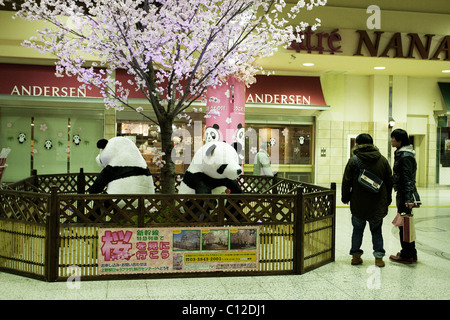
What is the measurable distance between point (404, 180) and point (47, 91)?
1079 centimetres

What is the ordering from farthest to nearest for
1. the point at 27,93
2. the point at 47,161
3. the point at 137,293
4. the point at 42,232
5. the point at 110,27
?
the point at 47,161, the point at 27,93, the point at 110,27, the point at 42,232, the point at 137,293

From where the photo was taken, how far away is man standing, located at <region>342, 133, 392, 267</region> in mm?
5500

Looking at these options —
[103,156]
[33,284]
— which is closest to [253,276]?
[33,284]

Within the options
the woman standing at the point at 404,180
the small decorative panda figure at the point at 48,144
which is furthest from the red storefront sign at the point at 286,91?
the woman standing at the point at 404,180

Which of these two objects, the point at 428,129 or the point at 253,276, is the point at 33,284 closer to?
the point at 253,276

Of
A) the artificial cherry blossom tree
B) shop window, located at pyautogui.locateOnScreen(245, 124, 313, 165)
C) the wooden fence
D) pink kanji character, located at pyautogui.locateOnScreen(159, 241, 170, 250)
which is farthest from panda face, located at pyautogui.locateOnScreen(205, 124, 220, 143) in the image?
shop window, located at pyautogui.locateOnScreen(245, 124, 313, 165)

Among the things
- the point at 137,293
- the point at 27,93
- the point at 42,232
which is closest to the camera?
the point at 137,293

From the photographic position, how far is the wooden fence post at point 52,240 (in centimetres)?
472

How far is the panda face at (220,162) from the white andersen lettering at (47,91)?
28.7 ft

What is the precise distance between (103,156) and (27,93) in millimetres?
8099

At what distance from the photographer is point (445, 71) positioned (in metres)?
15.1

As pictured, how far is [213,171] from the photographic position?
6.00 metres

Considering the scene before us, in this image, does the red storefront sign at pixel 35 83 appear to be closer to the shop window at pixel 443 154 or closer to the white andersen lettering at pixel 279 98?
the white andersen lettering at pixel 279 98

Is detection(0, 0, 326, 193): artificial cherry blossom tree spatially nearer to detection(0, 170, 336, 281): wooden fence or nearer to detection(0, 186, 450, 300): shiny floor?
detection(0, 170, 336, 281): wooden fence
